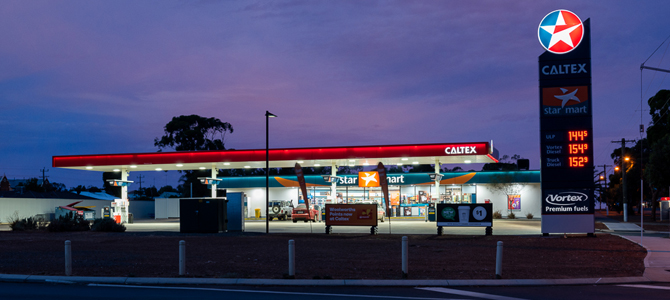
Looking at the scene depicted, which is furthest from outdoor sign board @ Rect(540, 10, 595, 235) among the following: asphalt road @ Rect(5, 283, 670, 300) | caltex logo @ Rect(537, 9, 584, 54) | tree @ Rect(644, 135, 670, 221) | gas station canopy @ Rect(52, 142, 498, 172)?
tree @ Rect(644, 135, 670, 221)

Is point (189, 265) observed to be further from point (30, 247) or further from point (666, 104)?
point (666, 104)

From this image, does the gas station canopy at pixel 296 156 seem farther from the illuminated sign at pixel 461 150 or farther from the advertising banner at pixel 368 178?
the advertising banner at pixel 368 178

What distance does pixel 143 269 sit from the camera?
14.0 meters

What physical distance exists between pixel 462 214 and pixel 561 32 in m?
9.20

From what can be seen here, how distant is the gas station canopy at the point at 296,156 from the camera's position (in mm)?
36875

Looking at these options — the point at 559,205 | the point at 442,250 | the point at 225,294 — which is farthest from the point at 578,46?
the point at 225,294

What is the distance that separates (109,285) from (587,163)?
65.0 ft

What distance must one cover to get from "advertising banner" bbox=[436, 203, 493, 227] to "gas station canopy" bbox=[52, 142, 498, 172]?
1007 cm

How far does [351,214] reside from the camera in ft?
88.6

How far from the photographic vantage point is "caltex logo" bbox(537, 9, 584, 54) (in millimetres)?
24422

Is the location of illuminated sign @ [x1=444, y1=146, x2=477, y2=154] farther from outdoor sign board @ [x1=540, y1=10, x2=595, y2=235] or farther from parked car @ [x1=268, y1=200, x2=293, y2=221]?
parked car @ [x1=268, y1=200, x2=293, y2=221]

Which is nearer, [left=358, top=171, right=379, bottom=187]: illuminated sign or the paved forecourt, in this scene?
the paved forecourt

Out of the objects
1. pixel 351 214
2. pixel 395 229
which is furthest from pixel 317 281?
pixel 395 229

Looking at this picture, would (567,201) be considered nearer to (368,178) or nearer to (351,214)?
(351,214)
